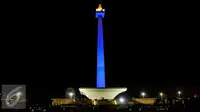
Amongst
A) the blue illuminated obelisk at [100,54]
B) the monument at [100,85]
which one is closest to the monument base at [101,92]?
the monument at [100,85]

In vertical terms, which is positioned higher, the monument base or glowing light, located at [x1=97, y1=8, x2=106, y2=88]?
glowing light, located at [x1=97, y1=8, x2=106, y2=88]

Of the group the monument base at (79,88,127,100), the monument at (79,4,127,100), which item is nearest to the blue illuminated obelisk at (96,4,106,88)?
the monument at (79,4,127,100)

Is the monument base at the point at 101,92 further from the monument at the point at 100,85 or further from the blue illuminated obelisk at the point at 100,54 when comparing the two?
the blue illuminated obelisk at the point at 100,54

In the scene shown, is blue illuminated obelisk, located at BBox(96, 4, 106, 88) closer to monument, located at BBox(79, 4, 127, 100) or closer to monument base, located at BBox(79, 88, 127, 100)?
monument, located at BBox(79, 4, 127, 100)

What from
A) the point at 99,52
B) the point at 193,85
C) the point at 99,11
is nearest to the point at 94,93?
the point at 99,52

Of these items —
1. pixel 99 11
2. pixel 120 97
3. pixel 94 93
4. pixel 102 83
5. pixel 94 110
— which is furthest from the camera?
pixel 120 97

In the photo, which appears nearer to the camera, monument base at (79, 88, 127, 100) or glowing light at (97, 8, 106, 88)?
monument base at (79, 88, 127, 100)

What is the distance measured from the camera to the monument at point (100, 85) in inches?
1727

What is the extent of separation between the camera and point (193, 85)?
169ft

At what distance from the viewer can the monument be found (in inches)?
1727

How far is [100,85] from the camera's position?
154ft

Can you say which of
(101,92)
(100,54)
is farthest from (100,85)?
(100,54)

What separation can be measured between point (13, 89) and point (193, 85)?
3742 centimetres

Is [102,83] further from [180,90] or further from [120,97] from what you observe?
[180,90]
